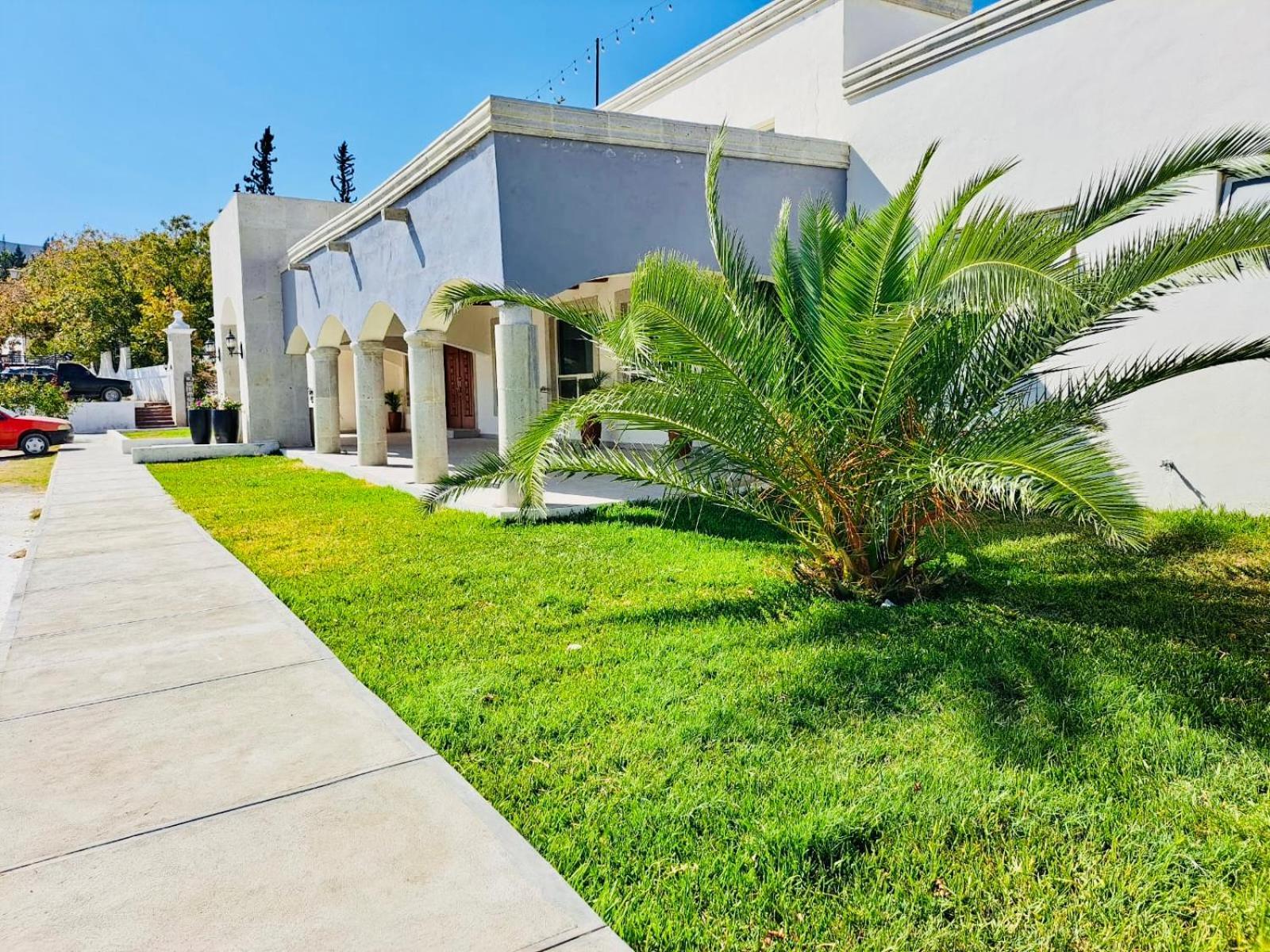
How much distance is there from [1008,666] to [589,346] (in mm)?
12234

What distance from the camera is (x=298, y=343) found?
1733 centimetres

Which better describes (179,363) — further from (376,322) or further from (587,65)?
(376,322)

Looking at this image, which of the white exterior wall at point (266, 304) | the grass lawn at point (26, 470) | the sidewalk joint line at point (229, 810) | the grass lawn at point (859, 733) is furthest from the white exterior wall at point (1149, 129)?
the grass lawn at point (26, 470)

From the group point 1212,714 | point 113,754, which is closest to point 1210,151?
point 1212,714

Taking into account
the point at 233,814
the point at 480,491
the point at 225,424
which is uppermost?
the point at 225,424

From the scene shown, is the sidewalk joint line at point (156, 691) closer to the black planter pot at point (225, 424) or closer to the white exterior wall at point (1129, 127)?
the white exterior wall at point (1129, 127)

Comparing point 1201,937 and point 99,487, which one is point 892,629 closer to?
point 1201,937

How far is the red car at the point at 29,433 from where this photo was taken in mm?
18562

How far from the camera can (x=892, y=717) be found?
12.1 feet

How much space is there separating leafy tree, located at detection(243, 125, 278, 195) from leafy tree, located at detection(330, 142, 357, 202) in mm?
3331

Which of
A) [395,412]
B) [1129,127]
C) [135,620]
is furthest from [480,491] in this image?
[395,412]

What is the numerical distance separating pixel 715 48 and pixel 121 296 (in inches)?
1454

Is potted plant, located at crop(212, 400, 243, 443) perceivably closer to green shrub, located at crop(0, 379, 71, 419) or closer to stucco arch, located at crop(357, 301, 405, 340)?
stucco arch, located at crop(357, 301, 405, 340)

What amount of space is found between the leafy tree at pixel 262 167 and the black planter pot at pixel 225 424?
30.6 m
